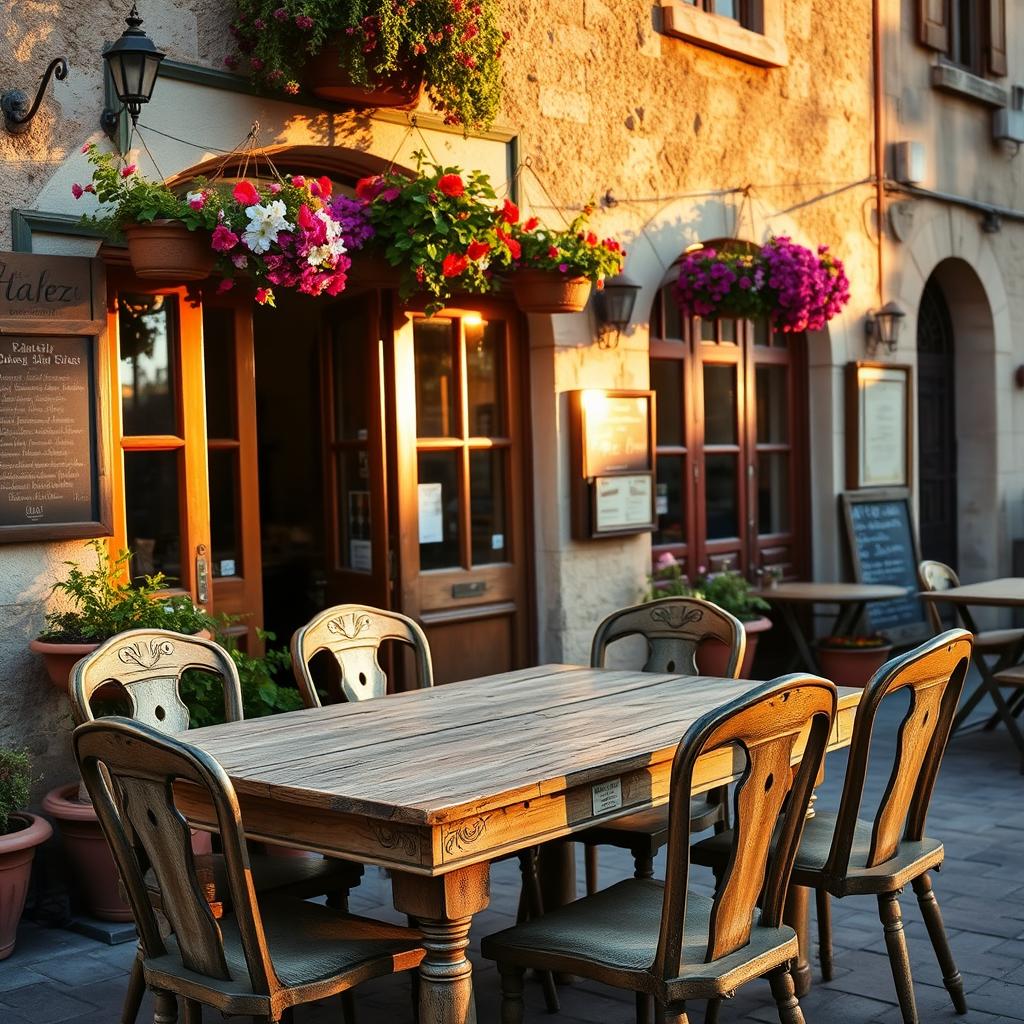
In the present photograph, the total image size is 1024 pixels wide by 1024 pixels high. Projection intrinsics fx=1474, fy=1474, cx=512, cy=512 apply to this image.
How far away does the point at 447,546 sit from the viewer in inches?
243

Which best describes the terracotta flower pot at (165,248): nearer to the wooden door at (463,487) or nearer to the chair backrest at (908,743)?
the wooden door at (463,487)

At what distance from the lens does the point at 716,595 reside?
23.0 feet

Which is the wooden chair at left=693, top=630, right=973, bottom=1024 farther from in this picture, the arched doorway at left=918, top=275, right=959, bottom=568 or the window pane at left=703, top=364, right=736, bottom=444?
the arched doorway at left=918, top=275, right=959, bottom=568

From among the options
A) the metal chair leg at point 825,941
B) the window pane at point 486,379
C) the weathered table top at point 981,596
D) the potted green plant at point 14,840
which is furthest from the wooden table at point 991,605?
the potted green plant at point 14,840

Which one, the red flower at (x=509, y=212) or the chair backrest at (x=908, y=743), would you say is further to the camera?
the red flower at (x=509, y=212)

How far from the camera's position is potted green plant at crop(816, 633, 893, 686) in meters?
7.53

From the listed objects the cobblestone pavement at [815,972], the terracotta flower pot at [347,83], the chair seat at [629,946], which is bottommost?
the cobblestone pavement at [815,972]

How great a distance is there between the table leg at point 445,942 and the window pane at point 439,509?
11.1ft

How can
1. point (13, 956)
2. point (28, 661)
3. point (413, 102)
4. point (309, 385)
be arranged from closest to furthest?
point (13, 956) < point (28, 661) < point (413, 102) < point (309, 385)

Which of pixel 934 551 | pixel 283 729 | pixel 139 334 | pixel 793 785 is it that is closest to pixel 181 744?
pixel 283 729

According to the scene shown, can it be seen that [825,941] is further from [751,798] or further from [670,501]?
[670,501]

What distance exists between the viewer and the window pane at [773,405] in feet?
26.5

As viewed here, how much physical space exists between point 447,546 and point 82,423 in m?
1.87

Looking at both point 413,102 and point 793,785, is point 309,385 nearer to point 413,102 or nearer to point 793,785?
point 413,102
